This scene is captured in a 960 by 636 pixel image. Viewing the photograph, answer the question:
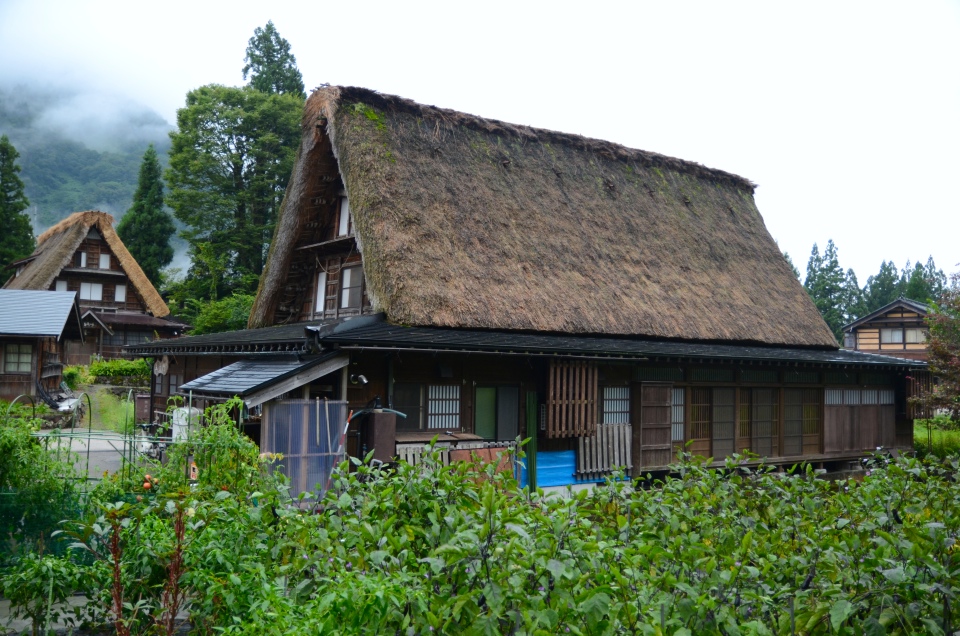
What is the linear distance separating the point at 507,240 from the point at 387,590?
12360 mm

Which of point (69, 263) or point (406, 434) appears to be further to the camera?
point (69, 263)

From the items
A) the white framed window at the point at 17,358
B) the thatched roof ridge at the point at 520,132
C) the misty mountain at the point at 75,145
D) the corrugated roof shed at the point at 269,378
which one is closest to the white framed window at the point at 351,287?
the thatched roof ridge at the point at 520,132

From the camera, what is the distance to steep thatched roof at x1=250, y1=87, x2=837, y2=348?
43.7 ft

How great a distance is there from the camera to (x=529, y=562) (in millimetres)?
2729

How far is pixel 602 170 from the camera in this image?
60.3 ft

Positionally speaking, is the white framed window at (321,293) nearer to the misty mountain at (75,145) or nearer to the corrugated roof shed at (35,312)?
the corrugated roof shed at (35,312)

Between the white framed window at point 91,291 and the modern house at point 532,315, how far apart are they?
2030 centimetres

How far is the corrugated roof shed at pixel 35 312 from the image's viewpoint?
1936cm

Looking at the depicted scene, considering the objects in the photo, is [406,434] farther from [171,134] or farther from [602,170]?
[171,134]

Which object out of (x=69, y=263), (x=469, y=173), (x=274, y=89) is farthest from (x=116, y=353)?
(x=469, y=173)

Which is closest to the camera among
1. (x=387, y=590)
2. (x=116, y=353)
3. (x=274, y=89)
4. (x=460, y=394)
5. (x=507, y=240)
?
(x=387, y=590)

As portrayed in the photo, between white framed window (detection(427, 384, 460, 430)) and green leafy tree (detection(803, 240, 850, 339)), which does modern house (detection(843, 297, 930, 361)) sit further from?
white framed window (detection(427, 384, 460, 430))

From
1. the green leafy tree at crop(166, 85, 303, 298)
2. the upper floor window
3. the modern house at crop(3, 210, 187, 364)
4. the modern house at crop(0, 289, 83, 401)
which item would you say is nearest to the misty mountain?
the modern house at crop(3, 210, 187, 364)

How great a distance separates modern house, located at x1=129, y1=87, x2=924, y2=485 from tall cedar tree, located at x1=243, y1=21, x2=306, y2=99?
74.2 feet
